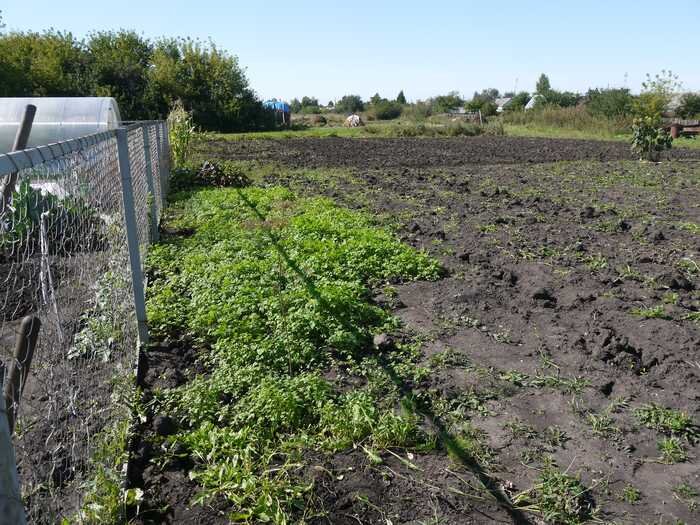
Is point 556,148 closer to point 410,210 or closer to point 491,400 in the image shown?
point 410,210

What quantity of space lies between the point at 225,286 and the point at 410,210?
5164 millimetres

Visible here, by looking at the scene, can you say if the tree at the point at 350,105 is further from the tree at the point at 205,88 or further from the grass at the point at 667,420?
the grass at the point at 667,420

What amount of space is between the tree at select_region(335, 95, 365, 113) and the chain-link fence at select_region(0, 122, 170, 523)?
7066 centimetres

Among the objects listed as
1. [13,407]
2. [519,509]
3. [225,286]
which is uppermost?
[13,407]

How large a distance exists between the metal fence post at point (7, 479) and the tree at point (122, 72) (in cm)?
4001

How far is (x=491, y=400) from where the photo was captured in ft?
12.6

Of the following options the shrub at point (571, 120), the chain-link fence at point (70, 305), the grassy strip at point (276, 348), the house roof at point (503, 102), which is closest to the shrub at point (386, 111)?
the house roof at point (503, 102)

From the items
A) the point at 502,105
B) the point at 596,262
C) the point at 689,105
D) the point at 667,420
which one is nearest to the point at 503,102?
the point at 502,105

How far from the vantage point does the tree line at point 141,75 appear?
123 feet

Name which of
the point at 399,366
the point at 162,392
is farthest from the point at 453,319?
the point at 162,392

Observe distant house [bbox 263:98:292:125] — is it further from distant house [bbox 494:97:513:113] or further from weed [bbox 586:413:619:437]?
weed [bbox 586:413:619:437]

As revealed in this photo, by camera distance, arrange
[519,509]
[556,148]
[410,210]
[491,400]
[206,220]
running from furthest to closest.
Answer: [556,148], [410,210], [206,220], [491,400], [519,509]

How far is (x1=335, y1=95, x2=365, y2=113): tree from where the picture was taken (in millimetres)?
73812

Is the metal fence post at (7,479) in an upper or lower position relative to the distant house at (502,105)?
lower
